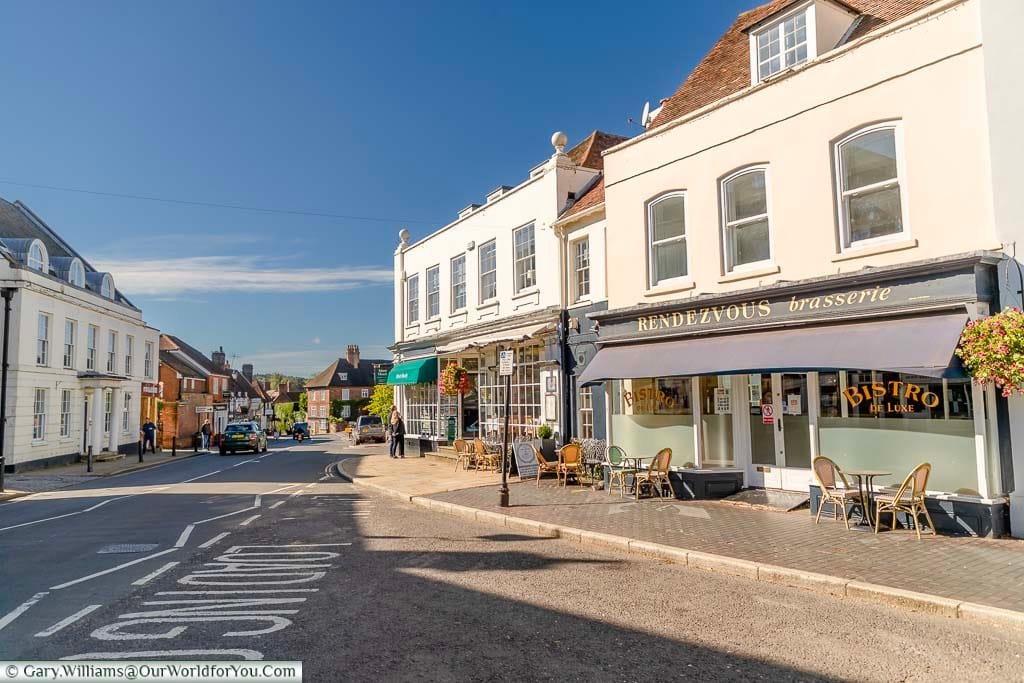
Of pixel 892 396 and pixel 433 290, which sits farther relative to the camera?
pixel 433 290

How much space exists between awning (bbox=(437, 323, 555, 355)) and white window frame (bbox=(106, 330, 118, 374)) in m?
18.9

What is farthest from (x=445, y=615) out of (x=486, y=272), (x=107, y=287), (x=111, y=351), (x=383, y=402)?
(x=383, y=402)

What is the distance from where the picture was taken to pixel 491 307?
19.9 meters

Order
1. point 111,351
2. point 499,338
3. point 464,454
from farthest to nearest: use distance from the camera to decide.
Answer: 1. point 111,351
2. point 464,454
3. point 499,338

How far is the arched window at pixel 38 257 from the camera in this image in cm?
2539

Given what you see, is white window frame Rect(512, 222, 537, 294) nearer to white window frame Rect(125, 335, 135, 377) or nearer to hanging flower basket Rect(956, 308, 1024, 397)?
hanging flower basket Rect(956, 308, 1024, 397)

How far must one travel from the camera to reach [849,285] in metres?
9.58

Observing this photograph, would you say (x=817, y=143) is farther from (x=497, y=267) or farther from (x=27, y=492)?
(x=27, y=492)

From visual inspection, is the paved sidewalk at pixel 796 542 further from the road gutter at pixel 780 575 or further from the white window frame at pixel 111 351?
the white window frame at pixel 111 351

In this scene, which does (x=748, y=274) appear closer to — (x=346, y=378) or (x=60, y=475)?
(x=60, y=475)

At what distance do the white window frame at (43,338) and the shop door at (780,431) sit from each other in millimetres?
25228

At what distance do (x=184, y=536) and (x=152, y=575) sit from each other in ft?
8.56

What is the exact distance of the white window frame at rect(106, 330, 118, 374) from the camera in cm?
3099

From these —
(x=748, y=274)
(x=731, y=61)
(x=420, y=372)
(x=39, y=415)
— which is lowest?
(x=39, y=415)
